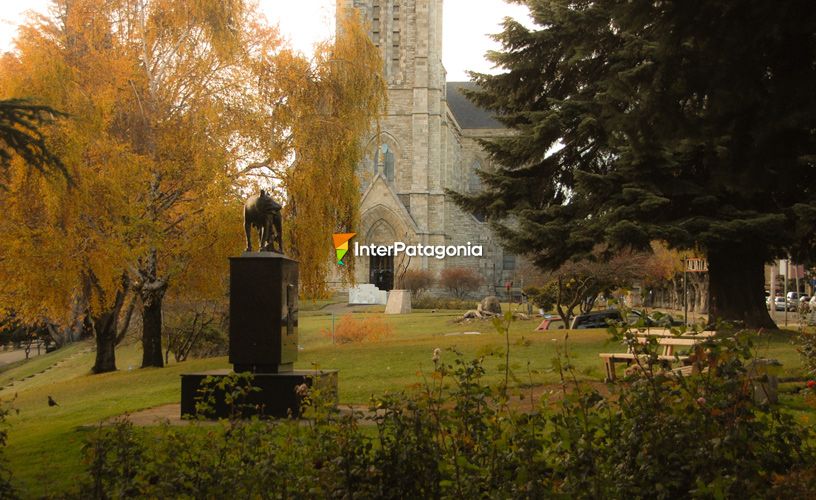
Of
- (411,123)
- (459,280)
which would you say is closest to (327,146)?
(459,280)

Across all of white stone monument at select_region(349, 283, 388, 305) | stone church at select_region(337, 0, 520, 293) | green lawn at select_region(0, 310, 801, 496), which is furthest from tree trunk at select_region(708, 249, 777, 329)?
stone church at select_region(337, 0, 520, 293)

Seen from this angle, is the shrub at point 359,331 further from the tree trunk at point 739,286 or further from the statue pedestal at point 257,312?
the statue pedestal at point 257,312

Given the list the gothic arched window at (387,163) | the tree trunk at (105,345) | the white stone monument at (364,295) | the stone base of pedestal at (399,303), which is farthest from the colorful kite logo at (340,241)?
the gothic arched window at (387,163)

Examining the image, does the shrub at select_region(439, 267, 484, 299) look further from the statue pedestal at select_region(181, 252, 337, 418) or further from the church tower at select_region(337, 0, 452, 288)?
the statue pedestal at select_region(181, 252, 337, 418)

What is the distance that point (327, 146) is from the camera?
22.4m

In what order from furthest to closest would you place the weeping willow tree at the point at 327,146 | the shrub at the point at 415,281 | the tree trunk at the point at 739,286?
the shrub at the point at 415,281, the weeping willow tree at the point at 327,146, the tree trunk at the point at 739,286

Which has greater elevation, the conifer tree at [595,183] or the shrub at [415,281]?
the conifer tree at [595,183]

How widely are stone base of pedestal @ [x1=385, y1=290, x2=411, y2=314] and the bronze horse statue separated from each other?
33740 millimetres

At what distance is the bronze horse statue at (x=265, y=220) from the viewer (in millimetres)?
11961

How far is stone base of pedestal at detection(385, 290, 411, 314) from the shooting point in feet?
151

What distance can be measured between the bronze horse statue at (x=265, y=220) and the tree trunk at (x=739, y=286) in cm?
1133

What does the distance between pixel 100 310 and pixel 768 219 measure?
14831 mm

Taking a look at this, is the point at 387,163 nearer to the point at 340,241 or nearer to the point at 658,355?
the point at 340,241

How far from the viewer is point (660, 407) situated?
509 centimetres
